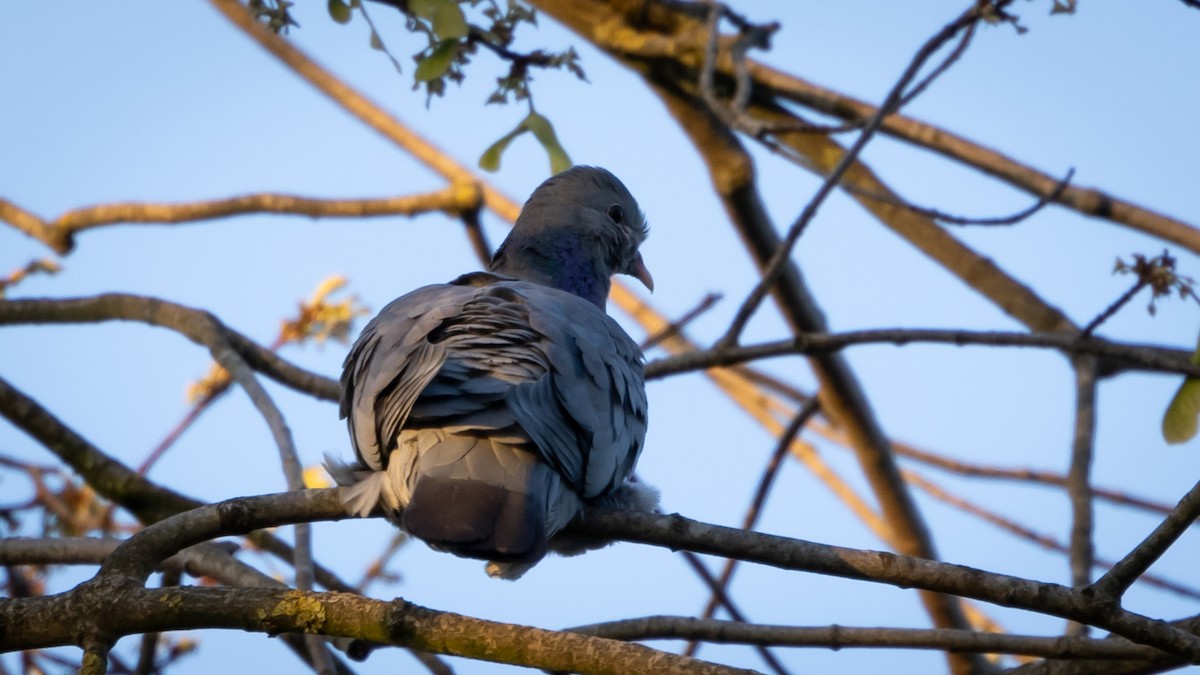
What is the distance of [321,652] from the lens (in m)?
3.88

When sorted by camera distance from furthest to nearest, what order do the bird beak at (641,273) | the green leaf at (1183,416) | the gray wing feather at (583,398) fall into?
1. the bird beak at (641,273)
2. the green leaf at (1183,416)
3. the gray wing feather at (583,398)

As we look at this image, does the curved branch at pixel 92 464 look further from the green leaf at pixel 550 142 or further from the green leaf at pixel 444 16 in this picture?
the green leaf at pixel 444 16

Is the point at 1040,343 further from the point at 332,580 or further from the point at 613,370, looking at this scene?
the point at 332,580

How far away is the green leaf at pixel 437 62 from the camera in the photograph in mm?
4082

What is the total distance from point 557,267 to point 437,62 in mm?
1280

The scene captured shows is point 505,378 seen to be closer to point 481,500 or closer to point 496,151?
point 481,500

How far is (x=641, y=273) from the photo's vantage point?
5762 mm

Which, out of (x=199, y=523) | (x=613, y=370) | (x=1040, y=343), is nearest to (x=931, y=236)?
(x=1040, y=343)

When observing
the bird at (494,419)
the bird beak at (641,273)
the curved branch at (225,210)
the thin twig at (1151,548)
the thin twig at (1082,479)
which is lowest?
the thin twig at (1151,548)

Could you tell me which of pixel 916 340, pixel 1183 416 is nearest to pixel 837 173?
pixel 916 340

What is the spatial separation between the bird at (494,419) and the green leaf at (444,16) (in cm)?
77

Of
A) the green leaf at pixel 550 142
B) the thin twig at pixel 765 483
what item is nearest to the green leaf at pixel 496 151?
the green leaf at pixel 550 142

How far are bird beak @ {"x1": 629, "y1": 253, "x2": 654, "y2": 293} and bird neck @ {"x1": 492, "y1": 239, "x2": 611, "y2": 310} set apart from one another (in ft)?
1.45

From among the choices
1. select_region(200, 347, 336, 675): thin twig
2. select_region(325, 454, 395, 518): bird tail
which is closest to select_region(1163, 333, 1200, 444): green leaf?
select_region(325, 454, 395, 518): bird tail
